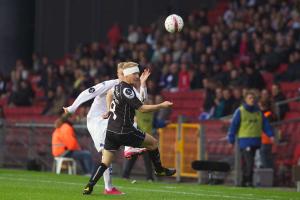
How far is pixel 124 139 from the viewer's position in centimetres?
1491

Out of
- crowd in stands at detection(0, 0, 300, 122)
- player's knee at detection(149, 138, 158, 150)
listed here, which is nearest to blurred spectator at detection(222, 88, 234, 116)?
crowd in stands at detection(0, 0, 300, 122)

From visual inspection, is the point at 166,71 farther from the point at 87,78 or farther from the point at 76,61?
the point at 76,61

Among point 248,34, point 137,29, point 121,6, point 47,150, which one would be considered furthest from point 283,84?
point 121,6

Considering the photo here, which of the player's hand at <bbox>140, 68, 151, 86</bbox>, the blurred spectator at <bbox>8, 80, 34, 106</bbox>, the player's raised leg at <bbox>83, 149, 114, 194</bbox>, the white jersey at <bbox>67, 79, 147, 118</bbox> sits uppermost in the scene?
the blurred spectator at <bbox>8, 80, 34, 106</bbox>

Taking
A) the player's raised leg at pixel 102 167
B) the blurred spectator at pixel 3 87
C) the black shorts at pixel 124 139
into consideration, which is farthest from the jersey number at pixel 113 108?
the blurred spectator at pixel 3 87

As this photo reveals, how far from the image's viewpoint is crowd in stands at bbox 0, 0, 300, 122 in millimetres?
24953

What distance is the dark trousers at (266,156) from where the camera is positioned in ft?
71.9

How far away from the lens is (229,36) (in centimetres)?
2778

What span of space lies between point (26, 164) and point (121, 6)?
1147 centimetres

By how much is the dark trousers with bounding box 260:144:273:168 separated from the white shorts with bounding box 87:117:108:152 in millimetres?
6082

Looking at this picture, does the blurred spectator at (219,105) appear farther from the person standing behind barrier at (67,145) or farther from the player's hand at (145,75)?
the player's hand at (145,75)

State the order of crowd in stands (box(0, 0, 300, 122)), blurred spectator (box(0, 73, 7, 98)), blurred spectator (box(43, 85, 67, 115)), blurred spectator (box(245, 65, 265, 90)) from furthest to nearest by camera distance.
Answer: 1. blurred spectator (box(0, 73, 7, 98))
2. blurred spectator (box(43, 85, 67, 115))
3. crowd in stands (box(0, 0, 300, 122))
4. blurred spectator (box(245, 65, 265, 90))

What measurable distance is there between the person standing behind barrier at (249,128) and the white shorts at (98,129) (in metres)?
4.63

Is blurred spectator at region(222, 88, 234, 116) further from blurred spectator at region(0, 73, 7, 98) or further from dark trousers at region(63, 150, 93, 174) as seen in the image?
blurred spectator at region(0, 73, 7, 98)
